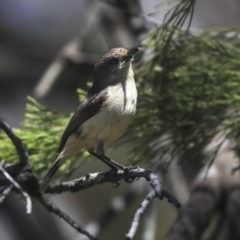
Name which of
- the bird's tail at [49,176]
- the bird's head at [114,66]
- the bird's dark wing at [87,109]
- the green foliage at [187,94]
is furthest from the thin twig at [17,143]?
the bird's head at [114,66]

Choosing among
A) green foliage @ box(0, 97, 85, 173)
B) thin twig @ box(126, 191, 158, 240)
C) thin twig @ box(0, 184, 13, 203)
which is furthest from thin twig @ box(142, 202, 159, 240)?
thin twig @ box(126, 191, 158, 240)

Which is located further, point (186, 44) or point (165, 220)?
point (165, 220)

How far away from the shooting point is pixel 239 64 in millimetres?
2570

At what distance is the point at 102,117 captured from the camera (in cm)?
279

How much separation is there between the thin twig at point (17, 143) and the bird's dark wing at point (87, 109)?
0.94 ft

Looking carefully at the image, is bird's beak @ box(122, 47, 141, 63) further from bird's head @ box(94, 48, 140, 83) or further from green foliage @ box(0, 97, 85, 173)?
green foliage @ box(0, 97, 85, 173)

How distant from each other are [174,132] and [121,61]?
0.45m

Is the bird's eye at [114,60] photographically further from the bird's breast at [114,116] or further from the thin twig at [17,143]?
the thin twig at [17,143]

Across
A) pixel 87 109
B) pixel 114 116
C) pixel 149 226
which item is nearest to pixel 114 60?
pixel 87 109

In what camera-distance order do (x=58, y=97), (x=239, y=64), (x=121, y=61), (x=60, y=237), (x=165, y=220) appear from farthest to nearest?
1. (x=165, y=220)
2. (x=58, y=97)
3. (x=60, y=237)
4. (x=121, y=61)
5. (x=239, y=64)

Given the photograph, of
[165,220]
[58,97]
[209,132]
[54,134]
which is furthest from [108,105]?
[165,220]

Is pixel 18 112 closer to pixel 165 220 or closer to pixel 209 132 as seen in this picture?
pixel 165 220

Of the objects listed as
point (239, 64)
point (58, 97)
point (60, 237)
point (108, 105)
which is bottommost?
point (60, 237)

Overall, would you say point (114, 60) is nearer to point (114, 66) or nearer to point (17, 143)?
point (114, 66)
